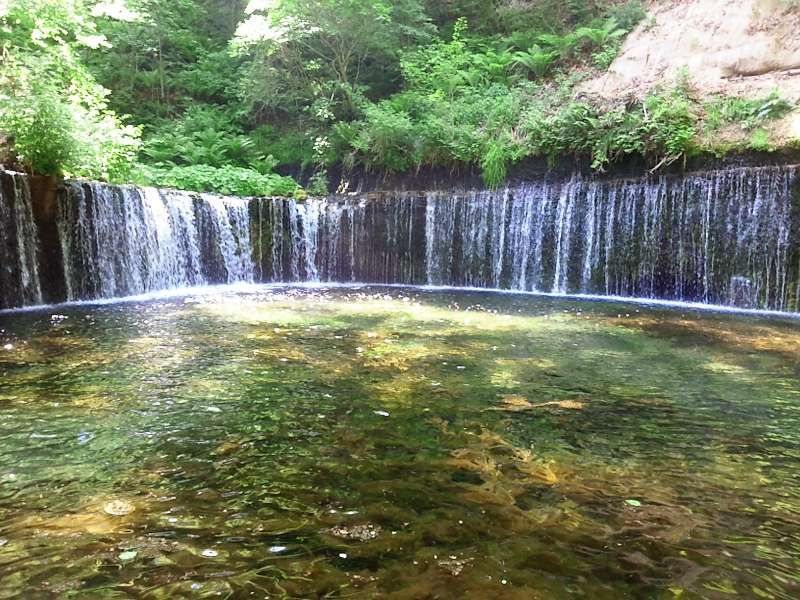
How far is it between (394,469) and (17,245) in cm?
962

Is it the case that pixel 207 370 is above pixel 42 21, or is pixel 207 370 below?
below

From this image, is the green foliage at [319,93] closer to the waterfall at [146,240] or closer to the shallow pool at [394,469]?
the waterfall at [146,240]

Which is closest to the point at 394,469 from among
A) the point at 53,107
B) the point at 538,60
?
the point at 53,107

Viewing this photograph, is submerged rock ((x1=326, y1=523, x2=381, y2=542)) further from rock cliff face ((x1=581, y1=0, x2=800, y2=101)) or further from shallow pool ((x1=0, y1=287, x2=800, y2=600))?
rock cliff face ((x1=581, y1=0, x2=800, y2=101))

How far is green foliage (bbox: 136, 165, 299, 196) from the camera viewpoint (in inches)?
592

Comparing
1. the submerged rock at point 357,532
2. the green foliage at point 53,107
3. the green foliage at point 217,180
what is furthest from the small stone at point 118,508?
the green foliage at point 217,180

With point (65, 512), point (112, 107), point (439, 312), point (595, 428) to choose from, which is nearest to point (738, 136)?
point (439, 312)

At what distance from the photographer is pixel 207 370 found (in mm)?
5707

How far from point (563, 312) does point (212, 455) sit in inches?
305

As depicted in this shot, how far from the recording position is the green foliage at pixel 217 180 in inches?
592

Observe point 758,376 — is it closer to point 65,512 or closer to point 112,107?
point 65,512

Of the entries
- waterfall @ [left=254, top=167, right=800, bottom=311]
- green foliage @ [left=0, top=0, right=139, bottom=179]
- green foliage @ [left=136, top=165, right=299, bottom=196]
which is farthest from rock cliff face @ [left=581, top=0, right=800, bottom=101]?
green foliage @ [left=0, top=0, right=139, bottom=179]

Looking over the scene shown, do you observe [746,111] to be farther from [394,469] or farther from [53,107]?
[53,107]

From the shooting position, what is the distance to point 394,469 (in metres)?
3.46
